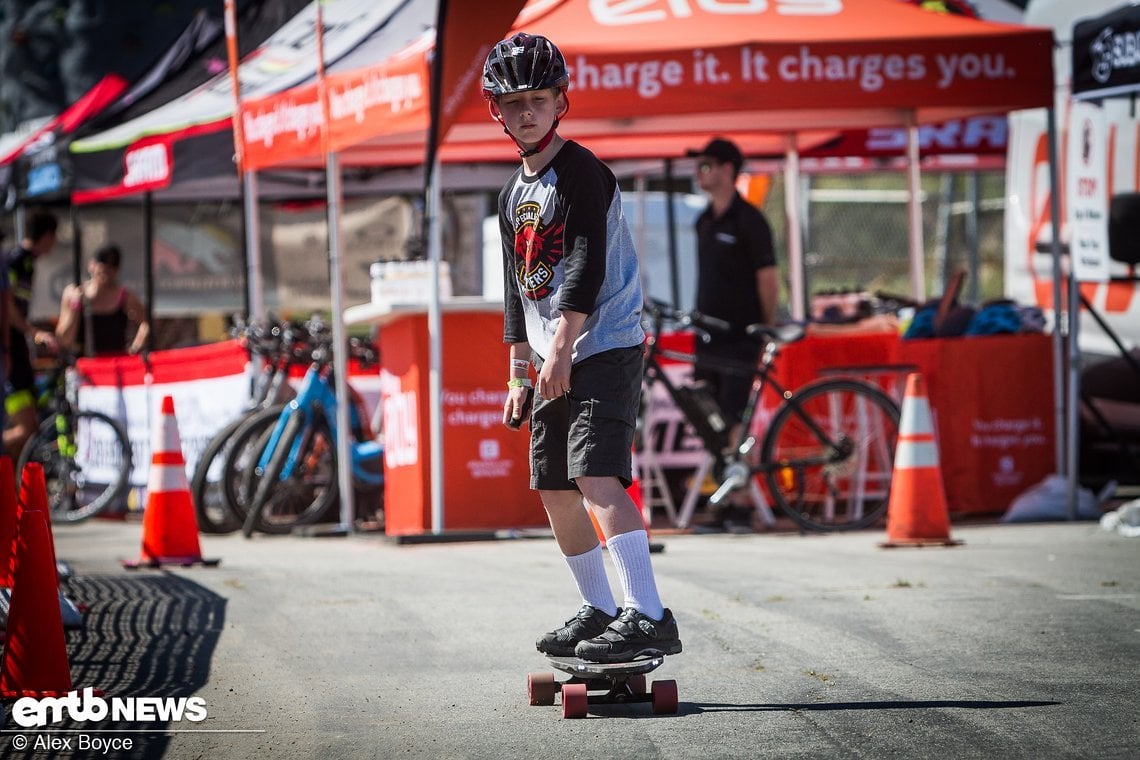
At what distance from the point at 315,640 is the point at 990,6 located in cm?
1180

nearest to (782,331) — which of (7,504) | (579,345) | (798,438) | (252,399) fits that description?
(798,438)

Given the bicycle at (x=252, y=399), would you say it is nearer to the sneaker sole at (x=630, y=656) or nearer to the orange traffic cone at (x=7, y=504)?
the orange traffic cone at (x=7, y=504)

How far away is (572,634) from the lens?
16.6 ft

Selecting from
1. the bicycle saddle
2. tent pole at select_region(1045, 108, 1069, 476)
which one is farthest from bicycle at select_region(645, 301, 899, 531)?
tent pole at select_region(1045, 108, 1069, 476)

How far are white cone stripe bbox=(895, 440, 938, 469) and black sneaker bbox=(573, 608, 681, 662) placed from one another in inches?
193

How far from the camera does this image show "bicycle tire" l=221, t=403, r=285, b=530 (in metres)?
12.0

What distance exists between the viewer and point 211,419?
47.5 ft

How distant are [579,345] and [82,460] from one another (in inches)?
456

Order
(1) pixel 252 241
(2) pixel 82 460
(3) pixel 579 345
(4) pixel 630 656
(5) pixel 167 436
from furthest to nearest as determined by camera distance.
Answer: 1. (2) pixel 82 460
2. (1) pixel 252 241
3. (5) pixel 167 436
4. (3) pixel 579 345
5. (4) pixel 630 656

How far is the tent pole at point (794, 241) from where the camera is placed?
13.0 meters

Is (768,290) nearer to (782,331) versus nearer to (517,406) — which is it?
(782,331)

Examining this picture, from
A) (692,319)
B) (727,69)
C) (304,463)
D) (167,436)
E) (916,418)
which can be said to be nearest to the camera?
(167,436)

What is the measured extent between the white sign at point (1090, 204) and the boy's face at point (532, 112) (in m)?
6.65

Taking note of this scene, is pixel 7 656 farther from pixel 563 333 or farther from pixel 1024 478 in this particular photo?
pixel 1024 478
